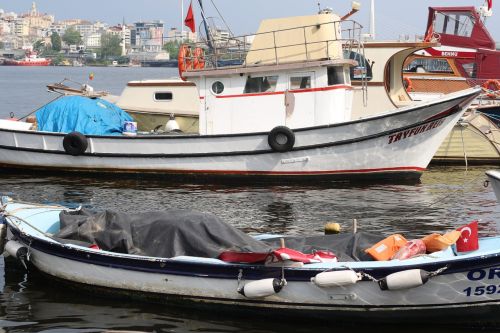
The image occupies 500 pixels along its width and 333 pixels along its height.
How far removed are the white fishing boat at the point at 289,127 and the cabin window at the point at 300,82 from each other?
0.07 feet

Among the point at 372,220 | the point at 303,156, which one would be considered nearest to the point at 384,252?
the point at 372,220

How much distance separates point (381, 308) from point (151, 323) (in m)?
2.71

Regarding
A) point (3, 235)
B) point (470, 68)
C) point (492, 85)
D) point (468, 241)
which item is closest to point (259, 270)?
point (468, 241)

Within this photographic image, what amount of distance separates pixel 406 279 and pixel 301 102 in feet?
37.3

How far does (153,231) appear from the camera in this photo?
1162 centimetres

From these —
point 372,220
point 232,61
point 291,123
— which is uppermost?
point 232,61

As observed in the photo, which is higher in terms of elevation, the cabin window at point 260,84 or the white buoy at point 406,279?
the cabin window at point 260,84

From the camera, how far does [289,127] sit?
21.0 m

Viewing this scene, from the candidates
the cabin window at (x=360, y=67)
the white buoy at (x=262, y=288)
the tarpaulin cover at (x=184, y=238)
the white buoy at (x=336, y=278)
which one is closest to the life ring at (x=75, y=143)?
the cabin window at (x=360, y=67)

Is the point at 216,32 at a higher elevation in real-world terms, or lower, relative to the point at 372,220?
higher

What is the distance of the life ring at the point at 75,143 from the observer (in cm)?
2188

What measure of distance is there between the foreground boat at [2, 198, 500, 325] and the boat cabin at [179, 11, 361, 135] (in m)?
8.90

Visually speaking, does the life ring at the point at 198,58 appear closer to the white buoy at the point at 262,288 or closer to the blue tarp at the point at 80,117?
the blue tarp at the point at 80,117

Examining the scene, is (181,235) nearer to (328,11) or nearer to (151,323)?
(151,323)
